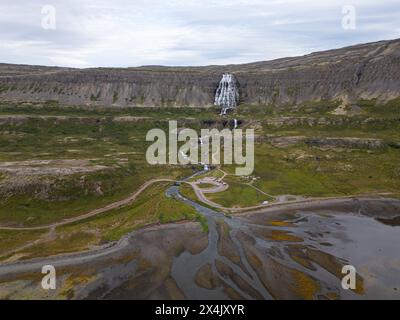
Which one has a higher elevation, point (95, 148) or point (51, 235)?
point (95, 148)

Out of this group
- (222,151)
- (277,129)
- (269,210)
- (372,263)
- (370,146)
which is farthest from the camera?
(277,129)

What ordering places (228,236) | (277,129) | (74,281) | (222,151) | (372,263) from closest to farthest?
(74,281)
(372,263)
(228,236)
(222,151)
(277,129)

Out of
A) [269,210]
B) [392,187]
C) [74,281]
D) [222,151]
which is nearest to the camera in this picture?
[74,281]

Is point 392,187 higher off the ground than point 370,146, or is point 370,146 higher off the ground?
point 370,146

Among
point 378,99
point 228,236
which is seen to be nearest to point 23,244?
point 228,236

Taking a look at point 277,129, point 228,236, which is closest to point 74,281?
point 228,236

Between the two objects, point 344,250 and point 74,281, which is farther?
point 344,250

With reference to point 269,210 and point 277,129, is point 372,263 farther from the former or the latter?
point 277,129
